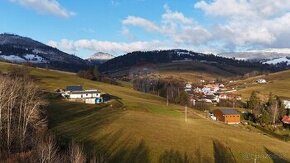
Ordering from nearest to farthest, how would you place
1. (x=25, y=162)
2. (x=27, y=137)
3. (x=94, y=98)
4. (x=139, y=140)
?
1. (x=25, y=162)
2. (x=27, y=137)
3. (x=139, y=140)
4. (x=94, y=98)

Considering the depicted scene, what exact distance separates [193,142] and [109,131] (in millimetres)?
15975

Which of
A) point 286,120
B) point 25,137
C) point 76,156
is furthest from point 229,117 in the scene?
point 76,156

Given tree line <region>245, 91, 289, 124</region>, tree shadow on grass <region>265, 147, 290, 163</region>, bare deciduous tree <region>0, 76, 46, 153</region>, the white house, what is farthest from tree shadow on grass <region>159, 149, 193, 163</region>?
tree line <region>245, 91, 289, 124</region>

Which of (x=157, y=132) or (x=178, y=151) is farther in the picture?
(x=157, y=132)

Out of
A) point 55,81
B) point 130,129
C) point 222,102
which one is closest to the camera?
point 130,129

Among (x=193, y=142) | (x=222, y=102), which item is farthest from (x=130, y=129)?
(x=222, y=102)

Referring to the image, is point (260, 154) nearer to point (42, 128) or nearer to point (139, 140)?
point (139, 140)

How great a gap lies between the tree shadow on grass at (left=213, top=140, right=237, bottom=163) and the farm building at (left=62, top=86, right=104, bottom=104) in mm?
55555

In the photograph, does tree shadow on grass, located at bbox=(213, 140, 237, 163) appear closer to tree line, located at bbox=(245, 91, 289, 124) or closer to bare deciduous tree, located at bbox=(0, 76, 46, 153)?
bare deciduous tree, located at bbox=(0, 76, 46, 153)

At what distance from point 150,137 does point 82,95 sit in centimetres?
5745

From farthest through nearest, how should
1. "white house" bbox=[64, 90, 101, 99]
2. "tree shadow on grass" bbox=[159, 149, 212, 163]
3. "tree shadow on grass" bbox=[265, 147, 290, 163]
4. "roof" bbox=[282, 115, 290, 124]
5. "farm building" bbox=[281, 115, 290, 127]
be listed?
"roof" bbox=[282, 115, 290, 124] → "farm building" bbox=[281, 115, 290, 127] → "white house" bbox=[64, 90, 101, 99] → "tree shadow on grass" bbox=[265, 147, 290, 163] → "tree shadow on grass" bbox=[159, 149, 212, 163]

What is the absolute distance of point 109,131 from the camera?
253 feet

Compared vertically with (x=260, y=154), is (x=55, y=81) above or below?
above

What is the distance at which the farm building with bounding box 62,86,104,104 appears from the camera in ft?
408
